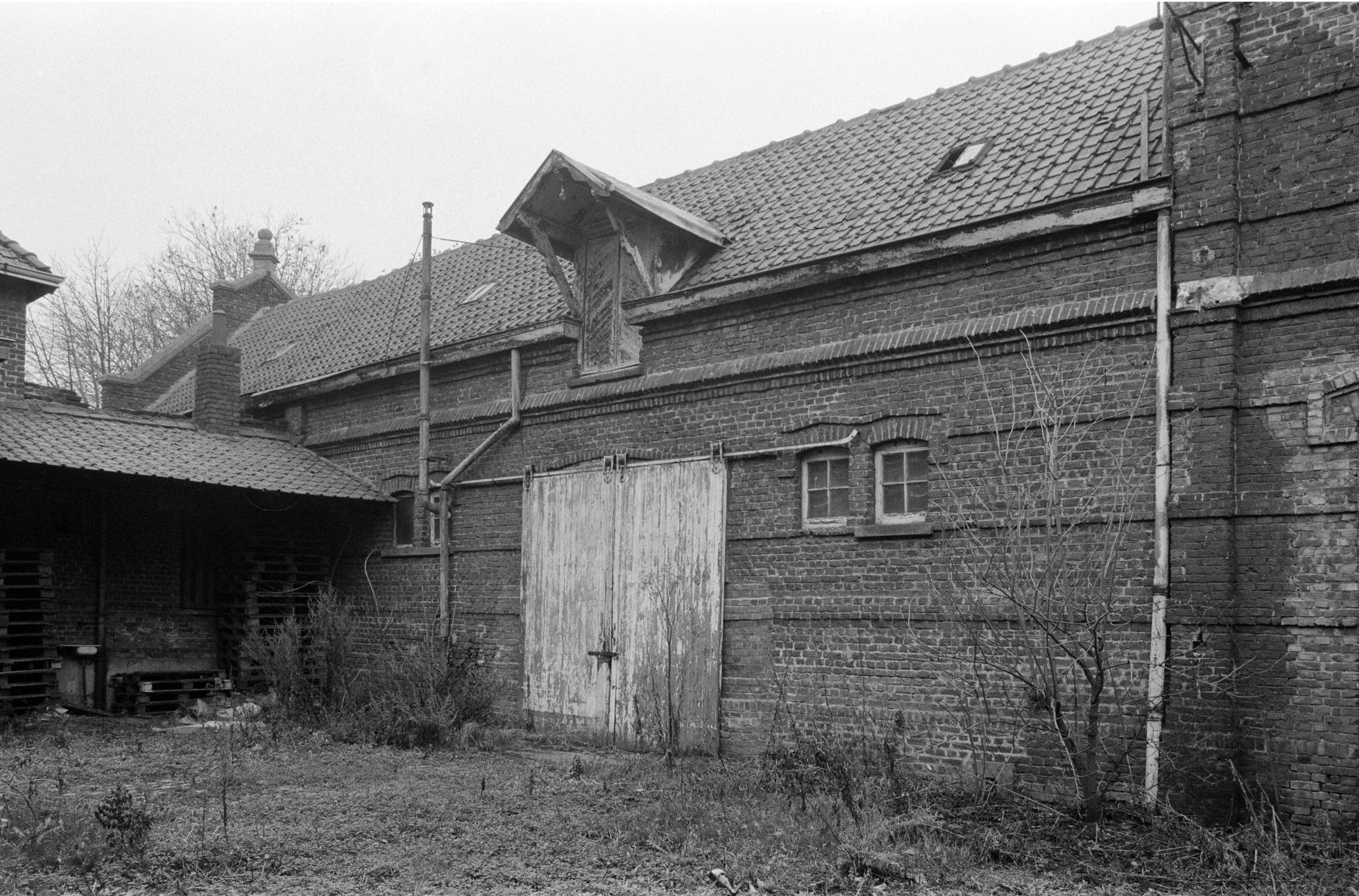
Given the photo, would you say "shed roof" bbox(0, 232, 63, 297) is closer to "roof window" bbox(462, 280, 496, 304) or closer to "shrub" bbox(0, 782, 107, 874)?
"roof window" bbox(462, 280, 496, 304)

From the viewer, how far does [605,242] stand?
49.6ft

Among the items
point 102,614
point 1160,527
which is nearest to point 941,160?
point 1160,527

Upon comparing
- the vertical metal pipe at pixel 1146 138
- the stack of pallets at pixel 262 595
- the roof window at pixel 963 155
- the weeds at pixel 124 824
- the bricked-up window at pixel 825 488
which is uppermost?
the roof window at pixel 963 155

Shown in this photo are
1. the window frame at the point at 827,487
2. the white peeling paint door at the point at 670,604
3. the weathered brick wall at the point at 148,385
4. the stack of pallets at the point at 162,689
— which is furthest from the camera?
the weathered brick wall at the point at 148,385

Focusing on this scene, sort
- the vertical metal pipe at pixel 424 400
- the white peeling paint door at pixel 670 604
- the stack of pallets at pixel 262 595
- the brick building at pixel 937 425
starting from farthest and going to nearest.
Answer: the stack of pallets at pixel 262 595 < the vertical metal pipe at pixel 424 400 < the white peeling paint door at pixel 670 604 < the brick building at pixel 937 425

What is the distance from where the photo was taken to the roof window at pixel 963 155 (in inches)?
492

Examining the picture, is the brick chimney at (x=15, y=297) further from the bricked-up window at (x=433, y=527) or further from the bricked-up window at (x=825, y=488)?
the bricked-up window at (x=825, y=488)

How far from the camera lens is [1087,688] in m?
9.88

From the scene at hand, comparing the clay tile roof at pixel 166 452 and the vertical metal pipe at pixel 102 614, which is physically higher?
the clay tile roof at pixel 166 452

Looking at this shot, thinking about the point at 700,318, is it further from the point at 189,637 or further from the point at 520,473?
the point at 189,637

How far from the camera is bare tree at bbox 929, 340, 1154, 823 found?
9391 millimetres

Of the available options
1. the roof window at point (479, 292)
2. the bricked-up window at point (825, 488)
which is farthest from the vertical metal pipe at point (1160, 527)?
the roof window at point (479, 292)

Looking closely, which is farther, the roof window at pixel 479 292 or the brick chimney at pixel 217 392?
the brick chimney at pixel 217 392

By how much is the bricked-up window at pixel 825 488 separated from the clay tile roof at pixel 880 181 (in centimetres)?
203
